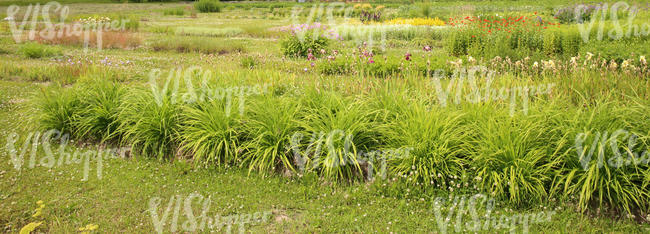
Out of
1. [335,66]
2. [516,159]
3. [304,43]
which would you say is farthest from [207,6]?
[516,159]

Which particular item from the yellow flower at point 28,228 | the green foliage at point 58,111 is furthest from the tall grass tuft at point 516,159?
the green foliage at point 58,111

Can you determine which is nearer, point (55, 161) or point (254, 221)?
point (254, 221)

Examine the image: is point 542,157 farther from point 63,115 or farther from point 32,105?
point 32,105

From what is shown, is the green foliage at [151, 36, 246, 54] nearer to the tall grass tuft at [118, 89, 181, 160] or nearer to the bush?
the tall grass tuft at [118, 89, 181, 160]

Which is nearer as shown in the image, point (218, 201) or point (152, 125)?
point (218, 201)

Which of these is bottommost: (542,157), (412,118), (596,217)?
(596,217)

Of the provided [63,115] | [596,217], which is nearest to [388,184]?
[596,217]

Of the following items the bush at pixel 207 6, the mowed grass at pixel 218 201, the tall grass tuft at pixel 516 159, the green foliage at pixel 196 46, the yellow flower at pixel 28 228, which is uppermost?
the bush at pixel 207 6

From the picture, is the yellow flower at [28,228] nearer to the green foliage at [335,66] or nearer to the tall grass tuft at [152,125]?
the tall grass tuft at [152,125]

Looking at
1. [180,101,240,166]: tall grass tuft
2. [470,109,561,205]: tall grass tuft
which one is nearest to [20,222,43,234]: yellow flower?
[180,101,240,166]: tall grass tuft

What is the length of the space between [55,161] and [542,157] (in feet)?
19.7

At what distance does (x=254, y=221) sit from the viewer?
435cm

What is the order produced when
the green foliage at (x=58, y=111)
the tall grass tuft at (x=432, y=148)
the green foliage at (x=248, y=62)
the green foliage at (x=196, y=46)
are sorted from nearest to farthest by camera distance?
the tall grass tuft at (x=432, y=148), the green foliage at (x=58, y=111), the green foliage at (x=248, y=62), the green foliage at (x=196, y=46)

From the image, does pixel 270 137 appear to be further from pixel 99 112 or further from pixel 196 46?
pixel 196 46
